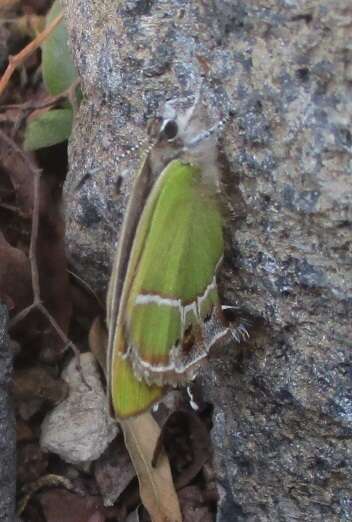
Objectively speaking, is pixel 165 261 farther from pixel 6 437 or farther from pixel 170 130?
pixel 6 437

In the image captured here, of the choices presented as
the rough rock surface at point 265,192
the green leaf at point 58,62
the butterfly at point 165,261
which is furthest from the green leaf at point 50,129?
the butterfly at point 165,261

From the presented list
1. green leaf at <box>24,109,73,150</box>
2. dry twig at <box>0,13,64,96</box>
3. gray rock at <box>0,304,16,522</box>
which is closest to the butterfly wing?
gray rock at <box>0,304,16,522</box>

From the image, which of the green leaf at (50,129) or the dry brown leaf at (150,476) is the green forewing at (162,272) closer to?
the dry brown leaf at (150,476)

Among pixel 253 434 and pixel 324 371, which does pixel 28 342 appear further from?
pixel 324 371

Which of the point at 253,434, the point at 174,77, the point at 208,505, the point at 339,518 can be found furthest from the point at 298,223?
the point at 208,505

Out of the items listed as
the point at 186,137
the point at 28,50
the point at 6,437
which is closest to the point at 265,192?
the point at 186,137
